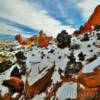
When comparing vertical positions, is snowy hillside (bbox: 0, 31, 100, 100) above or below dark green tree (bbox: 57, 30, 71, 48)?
below

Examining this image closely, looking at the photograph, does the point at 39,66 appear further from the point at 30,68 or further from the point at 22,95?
the point at 22,95

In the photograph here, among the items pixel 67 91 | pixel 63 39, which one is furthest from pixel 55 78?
pixel 63 39

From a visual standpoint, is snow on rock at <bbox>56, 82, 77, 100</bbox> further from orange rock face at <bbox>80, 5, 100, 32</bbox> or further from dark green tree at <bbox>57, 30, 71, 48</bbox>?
orange rock face at <bbox>80, 5, 100, 32</bbox>

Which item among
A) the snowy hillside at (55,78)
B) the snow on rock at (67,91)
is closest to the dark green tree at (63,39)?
the snowy hillside at (55,78)

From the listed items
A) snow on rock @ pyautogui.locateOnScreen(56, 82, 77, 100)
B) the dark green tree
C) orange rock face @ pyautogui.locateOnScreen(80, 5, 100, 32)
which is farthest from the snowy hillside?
orange rock face @ pyautogui.locateOnScreen(80, 5, 100, 32)

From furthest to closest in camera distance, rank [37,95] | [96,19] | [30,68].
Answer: [96,19] < [30,68] < [37,95]

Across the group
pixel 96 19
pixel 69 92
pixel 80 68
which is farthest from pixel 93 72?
pixel 96 19

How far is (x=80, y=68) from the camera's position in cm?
5897

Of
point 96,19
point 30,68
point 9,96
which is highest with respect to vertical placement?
point 96,19

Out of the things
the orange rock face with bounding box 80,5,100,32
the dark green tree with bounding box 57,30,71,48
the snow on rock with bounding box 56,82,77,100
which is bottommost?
the snow on rock with bounding box 56,82,77,100

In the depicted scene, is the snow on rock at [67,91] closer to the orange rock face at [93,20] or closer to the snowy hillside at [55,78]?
the snowy hillside at [55,78]

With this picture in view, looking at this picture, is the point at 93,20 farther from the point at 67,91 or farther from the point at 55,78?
the point at 67,91

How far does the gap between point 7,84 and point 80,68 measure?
22606mm

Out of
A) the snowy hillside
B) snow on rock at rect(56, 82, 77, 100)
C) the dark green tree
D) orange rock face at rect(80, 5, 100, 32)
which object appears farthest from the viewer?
orange rock face at rect(80, 5, 100, 32)
